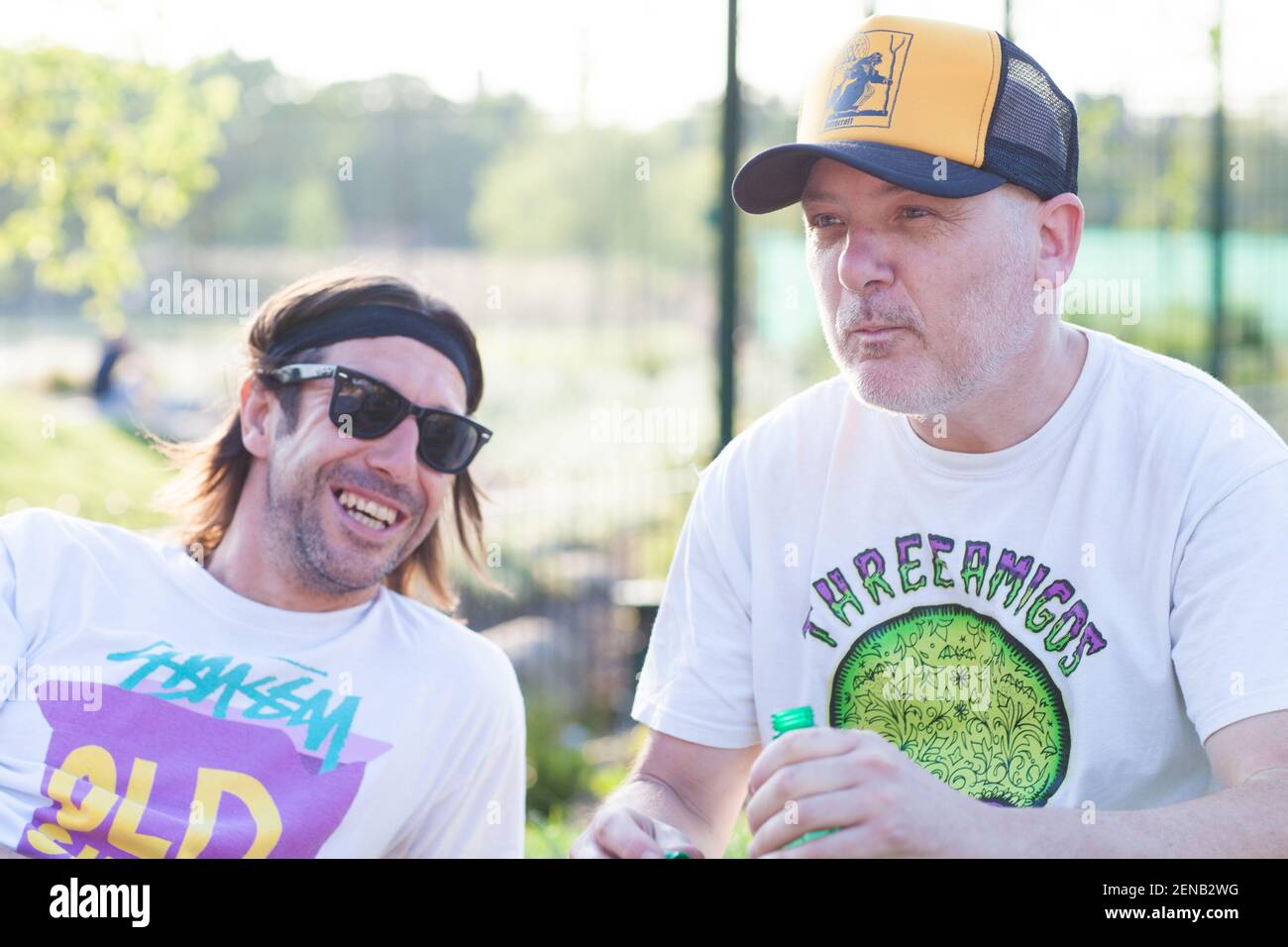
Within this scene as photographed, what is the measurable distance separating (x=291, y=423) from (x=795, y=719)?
1689mm

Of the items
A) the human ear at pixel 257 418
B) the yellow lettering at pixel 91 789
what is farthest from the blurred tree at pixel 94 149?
the yellow lettering at pixel 91 789

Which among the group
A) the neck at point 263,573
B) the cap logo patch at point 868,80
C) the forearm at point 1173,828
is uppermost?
the cap logo patch at point 868,80

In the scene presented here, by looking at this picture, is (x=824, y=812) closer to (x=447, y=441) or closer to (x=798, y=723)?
(x=798, y=723)

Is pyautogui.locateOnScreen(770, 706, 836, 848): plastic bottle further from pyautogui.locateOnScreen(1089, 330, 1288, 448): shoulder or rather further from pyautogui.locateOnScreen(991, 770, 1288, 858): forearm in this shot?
pyautogui.locateOnScreen(1089, 330, 1288, 448): shoulder

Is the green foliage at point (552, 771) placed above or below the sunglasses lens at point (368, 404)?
below

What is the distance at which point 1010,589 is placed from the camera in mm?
2217

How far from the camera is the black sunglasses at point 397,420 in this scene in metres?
2.87

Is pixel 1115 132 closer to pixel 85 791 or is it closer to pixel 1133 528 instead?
pixel 1133 528

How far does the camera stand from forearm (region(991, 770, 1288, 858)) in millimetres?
1770

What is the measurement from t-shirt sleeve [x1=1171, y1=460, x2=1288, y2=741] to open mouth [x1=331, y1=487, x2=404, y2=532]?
1.60 meters

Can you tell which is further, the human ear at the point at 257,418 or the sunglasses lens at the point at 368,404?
the human ear at the point at 257,418

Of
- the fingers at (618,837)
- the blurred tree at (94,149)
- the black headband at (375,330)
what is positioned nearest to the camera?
the fingers at (618,837)

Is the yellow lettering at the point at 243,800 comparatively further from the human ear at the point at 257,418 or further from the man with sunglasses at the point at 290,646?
the human ear at the point at 257,418

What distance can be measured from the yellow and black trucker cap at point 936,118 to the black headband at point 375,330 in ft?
3.09
